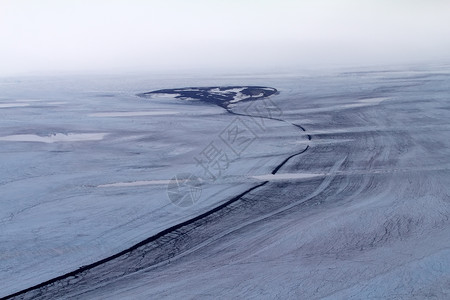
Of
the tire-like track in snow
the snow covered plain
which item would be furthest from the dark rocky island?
the tire-like track in snow

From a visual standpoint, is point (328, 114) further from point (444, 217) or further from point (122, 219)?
point (122, 219)

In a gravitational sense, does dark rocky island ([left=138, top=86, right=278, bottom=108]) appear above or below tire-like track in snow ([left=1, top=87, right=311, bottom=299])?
above

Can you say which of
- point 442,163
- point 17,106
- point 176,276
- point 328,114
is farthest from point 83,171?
point 17,106

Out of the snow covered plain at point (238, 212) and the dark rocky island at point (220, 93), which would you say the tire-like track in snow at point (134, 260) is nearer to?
the snow covered plain at point (238, 212)

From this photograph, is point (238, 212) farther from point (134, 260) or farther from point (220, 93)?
point (220, 93)

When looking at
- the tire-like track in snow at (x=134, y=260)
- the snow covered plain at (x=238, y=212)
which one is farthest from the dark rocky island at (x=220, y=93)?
the tire-like track in snow at (x=134, y=260)

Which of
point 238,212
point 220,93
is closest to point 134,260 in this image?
point 238,212

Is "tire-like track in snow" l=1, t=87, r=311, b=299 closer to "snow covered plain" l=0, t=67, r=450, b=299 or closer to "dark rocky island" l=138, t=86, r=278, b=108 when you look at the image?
"snow covered plain" l=0, t=67, r=450, b=299
